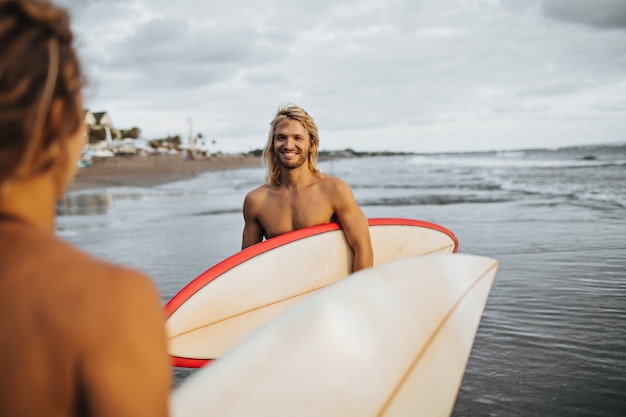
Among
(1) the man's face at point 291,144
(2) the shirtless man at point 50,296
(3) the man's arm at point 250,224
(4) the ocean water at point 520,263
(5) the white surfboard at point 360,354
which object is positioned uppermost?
(1) the man's face at point 291,144

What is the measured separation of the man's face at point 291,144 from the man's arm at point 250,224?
39 centimetres

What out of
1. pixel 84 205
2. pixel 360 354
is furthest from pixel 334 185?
pixel 84 205

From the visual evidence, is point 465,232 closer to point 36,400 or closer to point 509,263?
point 509,263

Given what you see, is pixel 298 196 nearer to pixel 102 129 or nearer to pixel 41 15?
pixel 41 15

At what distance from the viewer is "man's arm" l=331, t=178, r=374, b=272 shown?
351 cm

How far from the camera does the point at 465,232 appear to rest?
27.2ft

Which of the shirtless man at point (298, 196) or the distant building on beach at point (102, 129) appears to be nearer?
the shirtless man at point (298, 196)

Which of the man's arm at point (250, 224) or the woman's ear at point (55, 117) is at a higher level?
the woman's ear at point (55, 117)

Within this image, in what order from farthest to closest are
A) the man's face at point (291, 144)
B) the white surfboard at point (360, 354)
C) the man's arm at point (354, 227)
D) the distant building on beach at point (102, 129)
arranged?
1. the distant building on beach at point (102, 129)
2. the man's face at point (291, 144)
3. the man's arm at point (354, 227)
4. the white surfboard at point (360, 354)

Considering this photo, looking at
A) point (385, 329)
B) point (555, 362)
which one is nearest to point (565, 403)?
point (555, 362)

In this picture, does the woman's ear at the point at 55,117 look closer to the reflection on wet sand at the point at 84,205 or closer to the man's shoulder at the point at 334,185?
the man's shoulder at the point at 334,185

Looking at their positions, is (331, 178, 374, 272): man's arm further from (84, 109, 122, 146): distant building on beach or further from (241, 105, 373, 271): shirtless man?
(84, 109, 122, 146): distant building on beach

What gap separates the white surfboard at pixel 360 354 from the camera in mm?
1575

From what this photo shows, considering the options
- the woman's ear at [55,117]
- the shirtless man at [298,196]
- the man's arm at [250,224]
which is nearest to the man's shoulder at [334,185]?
the shirtless man at [298,196]
